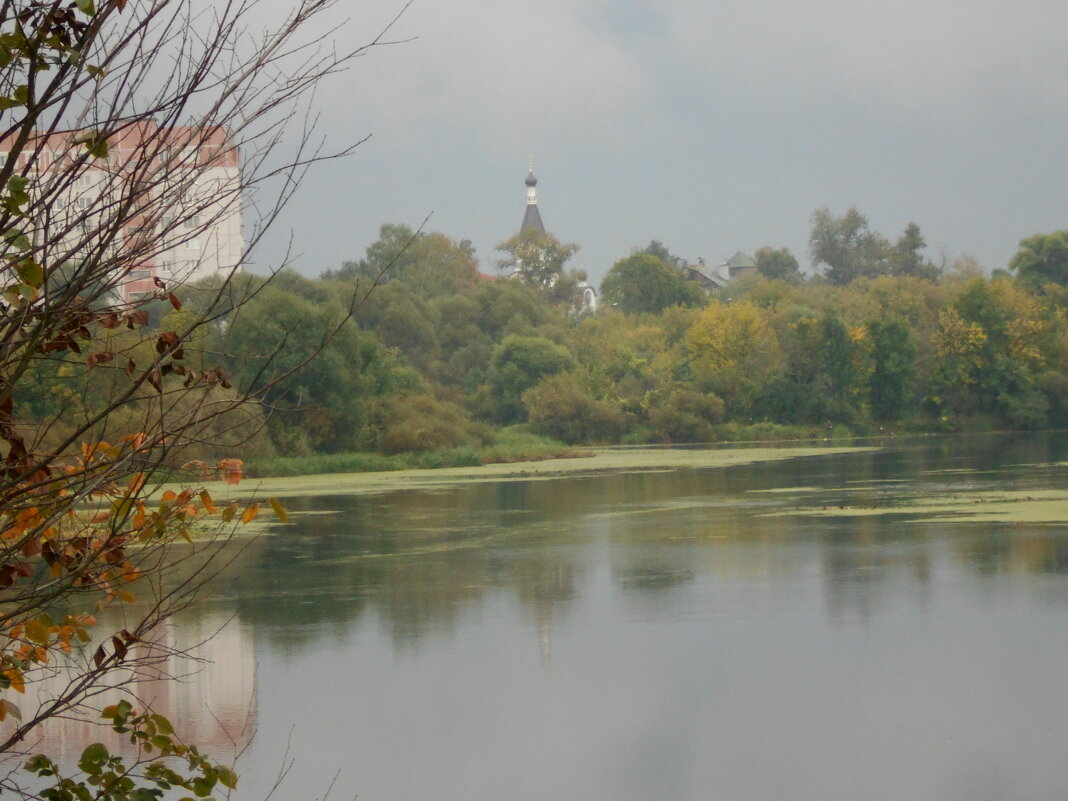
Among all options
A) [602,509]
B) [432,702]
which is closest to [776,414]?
[602,509]

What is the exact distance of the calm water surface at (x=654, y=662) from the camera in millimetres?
7484

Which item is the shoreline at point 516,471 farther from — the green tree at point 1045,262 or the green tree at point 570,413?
→ the green tree at point 1045,262

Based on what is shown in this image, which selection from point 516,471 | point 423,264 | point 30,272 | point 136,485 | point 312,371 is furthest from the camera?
point 423,264

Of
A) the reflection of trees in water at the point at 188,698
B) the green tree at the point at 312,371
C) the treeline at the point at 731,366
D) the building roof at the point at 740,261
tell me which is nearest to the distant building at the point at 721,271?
the building roof at the point at 740,261

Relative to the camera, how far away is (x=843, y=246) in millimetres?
98375

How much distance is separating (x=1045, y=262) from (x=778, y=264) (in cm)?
3572

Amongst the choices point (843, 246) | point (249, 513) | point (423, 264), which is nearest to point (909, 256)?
point (843, 246)

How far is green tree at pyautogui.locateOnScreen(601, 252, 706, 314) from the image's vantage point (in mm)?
75562

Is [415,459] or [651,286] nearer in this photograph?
[415,459]

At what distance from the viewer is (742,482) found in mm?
28547

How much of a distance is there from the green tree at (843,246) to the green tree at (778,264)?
10.2ft

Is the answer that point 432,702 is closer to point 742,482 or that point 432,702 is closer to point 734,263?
point 742,482

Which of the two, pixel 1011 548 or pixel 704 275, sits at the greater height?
pixel 704 275

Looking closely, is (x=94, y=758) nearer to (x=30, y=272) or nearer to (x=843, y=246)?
(x=30, y=272)
